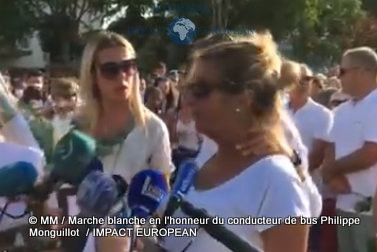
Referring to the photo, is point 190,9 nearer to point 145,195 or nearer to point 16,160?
point 16,160

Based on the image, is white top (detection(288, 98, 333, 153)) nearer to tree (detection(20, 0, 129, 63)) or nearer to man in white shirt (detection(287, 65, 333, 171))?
man in white shirt (detection(287, 65, 333, 171))

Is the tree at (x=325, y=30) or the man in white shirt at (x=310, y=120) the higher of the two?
the man in white shirt at (x=310, y=120)

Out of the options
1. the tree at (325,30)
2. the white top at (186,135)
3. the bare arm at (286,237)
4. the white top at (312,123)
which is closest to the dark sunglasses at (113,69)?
the bare arm at (286,237)

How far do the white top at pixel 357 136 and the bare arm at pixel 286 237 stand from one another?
323 cm

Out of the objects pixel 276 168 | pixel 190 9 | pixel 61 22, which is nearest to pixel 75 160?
pixel 276 168

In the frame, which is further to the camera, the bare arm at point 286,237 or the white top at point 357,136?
the white top at point 357,136

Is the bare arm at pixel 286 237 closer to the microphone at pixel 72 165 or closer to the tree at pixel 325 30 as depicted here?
the microphone at pixel 72 165

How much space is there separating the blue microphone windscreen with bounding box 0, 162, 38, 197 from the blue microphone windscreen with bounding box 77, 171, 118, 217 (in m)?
0.29

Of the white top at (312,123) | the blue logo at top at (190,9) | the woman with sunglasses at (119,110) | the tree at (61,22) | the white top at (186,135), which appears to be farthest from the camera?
the tree at (61,22)

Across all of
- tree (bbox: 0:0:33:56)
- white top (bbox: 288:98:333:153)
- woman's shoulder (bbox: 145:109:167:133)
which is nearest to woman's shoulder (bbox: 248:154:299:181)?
woman's shoulder (bbox: 145:109:167:133)

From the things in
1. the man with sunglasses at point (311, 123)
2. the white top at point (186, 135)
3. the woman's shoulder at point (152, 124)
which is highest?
the woman's shoulder at point (152, 124)

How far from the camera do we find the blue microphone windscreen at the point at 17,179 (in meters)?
2.89

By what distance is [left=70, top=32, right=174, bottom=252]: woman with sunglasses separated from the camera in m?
4.30

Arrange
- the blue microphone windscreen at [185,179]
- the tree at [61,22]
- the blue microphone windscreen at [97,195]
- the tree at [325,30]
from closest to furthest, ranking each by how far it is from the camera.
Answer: the blue microphone windscreen at [97,195]
the blue microphone windscreen at [185,179]
the tree at [325,30]
the tree at [61,22]
